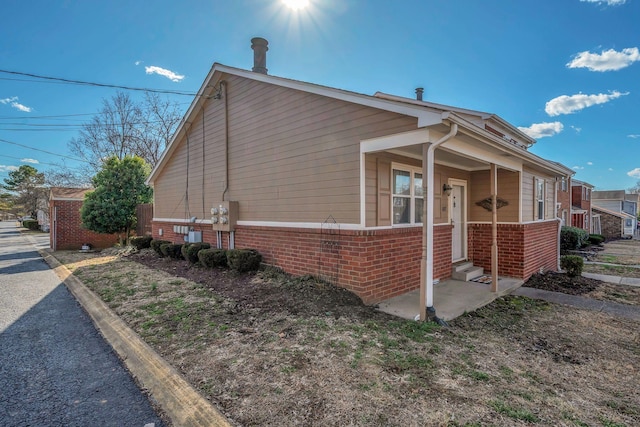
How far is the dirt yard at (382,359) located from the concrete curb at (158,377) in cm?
10

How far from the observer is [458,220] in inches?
322

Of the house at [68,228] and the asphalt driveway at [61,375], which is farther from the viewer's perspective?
the house at [68,228]

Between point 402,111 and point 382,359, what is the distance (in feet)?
11.4

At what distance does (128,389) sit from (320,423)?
197cm

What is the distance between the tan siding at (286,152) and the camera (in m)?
5.56

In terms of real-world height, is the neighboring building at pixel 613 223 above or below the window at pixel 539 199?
below

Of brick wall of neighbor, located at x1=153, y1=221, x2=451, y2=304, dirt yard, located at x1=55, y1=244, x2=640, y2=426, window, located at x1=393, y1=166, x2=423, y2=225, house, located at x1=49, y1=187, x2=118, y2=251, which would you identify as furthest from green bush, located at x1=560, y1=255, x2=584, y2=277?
house, located at x1=49, y1=187, x2=118, y2=251

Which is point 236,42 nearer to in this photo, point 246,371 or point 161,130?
point 246,371

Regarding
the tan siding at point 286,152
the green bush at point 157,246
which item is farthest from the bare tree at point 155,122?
the tan siding at point 286,152

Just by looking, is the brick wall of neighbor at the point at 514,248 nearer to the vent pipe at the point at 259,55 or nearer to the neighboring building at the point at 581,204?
the vent pipe at the point at 259,55

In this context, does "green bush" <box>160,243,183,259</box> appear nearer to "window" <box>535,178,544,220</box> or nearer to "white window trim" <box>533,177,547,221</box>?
"white window trim" <box>533,177,547,221</box>

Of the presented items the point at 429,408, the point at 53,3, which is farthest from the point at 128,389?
the point at 53,3

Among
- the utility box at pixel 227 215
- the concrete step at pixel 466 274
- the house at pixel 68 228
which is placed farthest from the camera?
the house at pixel 68 228

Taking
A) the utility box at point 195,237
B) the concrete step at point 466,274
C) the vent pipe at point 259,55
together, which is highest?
the vent pipe at point 259,55
